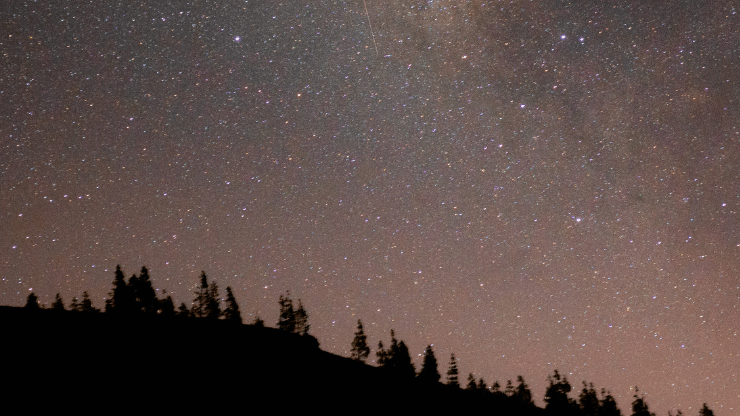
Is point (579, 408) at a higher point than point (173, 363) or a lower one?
lower

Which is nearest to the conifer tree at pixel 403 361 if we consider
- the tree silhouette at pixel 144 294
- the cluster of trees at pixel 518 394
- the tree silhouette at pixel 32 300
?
the cluster of trees at pixel 518 394

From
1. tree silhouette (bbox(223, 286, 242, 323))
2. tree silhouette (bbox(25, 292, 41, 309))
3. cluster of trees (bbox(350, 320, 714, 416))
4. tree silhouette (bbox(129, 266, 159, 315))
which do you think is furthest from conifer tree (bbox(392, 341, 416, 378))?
tree silhouette (bbox(25, 292, 41, 309))

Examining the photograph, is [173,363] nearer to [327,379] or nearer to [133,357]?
[133,357]

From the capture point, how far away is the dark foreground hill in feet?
102

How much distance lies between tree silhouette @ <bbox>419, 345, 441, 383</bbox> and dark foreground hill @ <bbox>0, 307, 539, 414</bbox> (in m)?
18.5

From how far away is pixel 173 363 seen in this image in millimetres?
37625

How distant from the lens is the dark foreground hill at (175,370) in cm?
3114

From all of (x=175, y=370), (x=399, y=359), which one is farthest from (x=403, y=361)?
(x=175, y=370)

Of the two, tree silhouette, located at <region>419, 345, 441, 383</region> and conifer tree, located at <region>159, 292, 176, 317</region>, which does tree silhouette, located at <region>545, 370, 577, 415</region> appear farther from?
conifer tree, located at <region>159, 292, 176, 317</region>

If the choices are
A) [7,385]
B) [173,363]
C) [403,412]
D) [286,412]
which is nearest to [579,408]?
[403,412]

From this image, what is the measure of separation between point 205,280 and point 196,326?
1239 inches

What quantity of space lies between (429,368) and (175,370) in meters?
43.8

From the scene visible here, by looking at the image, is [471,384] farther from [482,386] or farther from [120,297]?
[120,297]

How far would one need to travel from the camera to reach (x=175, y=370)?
3650cm
